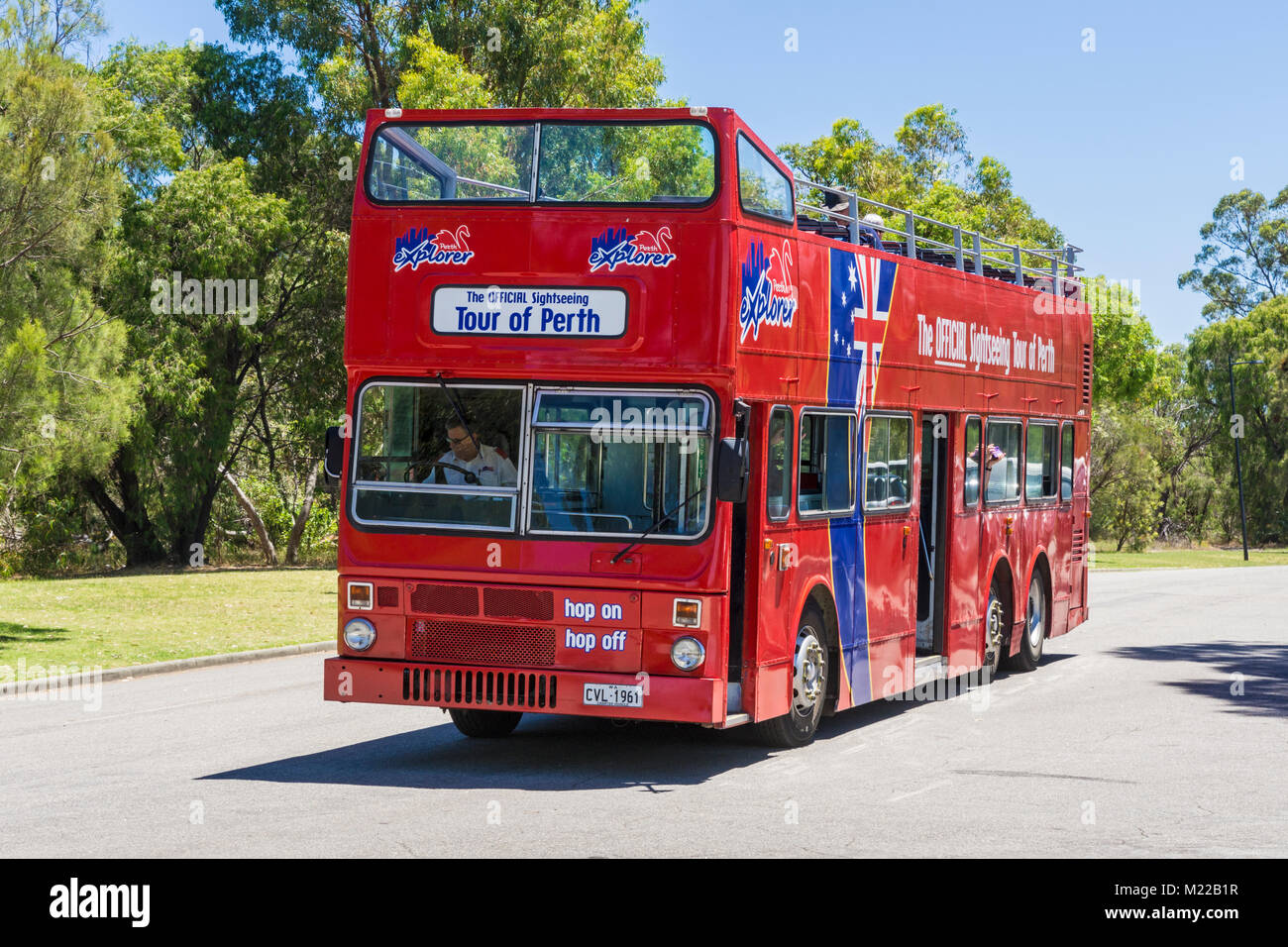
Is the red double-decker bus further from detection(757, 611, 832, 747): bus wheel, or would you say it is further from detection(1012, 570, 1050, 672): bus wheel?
detection(1012, 570, 1050, 672): bus wheel

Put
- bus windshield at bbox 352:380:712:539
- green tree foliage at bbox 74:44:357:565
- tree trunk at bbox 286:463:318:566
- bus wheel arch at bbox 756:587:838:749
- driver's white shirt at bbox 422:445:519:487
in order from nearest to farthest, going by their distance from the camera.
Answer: bus windshield at bbox 352:380:712:539
driver's white shirt at bbox 422:445:519:487
bus wheel arch at bbox 756:587:838:749
green tree foliage at bbox 74:44:357:565
tree trunk at bbox 286:463:318:566

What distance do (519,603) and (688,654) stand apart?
44.4 inches

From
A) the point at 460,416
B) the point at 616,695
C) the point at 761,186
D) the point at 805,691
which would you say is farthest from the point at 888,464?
the point at 460,416

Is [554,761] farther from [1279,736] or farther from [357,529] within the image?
[1279,736]

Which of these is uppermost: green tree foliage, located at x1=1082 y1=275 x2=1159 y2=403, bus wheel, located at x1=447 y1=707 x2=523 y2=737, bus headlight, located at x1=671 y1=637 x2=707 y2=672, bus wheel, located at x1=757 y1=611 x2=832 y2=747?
green tree foliage, located at x1=1082 y1=275 x2=1159 y2=403

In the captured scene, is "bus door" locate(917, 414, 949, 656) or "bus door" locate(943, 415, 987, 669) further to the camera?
"bus door" locate(943, 415, 987, 669)

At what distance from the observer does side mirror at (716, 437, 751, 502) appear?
9.32 metres

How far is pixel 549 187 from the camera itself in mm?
9977

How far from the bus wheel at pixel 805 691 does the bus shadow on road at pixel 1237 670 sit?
4775mm

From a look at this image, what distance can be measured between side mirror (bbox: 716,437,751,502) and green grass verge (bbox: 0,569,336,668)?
9931mm

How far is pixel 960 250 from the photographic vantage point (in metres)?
14.5

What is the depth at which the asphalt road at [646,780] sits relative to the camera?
796cm

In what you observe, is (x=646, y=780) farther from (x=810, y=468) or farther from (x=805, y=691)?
(x=810, y=468)

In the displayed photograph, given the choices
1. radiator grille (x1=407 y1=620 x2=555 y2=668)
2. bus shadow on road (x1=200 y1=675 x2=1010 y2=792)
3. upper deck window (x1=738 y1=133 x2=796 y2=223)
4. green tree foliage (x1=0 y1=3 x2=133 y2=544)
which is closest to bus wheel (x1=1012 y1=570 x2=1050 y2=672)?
bus shadow on road (x1=200 y1=675 x2=1010 y2=792)
